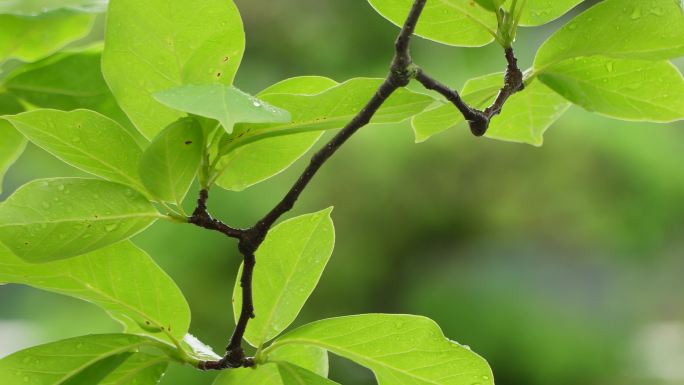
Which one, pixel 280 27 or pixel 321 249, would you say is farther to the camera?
pixel 280 27

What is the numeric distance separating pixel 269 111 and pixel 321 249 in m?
0.13

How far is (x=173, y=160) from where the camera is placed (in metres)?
0.33

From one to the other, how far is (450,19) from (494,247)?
3071 mm

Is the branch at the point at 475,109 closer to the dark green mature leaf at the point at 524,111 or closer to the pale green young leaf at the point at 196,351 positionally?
the dark green mature leaf at the point at 524,111

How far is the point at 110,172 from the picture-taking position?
0.35 metres

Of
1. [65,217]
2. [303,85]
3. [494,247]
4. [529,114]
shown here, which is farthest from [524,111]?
[494,247]

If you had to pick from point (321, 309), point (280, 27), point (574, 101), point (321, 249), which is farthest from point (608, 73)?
point (280, 27)

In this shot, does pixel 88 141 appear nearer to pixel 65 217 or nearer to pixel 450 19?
pixel 65 217

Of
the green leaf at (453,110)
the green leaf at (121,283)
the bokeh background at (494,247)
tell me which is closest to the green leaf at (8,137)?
the green leaf at (121,283)

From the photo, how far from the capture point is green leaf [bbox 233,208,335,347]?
1.30 ft

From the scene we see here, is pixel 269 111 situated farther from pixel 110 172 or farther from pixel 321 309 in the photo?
pixel 321 309

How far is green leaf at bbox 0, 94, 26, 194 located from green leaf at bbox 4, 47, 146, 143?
1 cm

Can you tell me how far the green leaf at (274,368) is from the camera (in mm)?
395

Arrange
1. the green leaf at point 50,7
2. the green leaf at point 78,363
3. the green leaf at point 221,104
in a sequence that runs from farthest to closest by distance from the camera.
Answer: the green leaf at point 50,7
the green leaf at point 78,363
the green leaf at point 221,104
